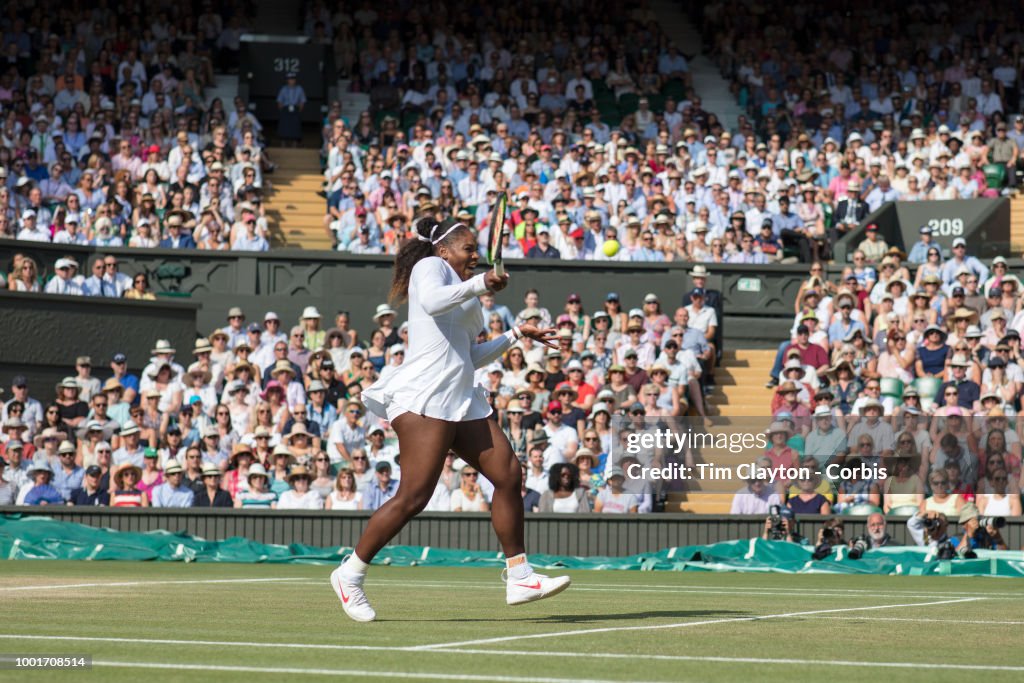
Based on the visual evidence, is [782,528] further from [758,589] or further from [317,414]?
[317,414]

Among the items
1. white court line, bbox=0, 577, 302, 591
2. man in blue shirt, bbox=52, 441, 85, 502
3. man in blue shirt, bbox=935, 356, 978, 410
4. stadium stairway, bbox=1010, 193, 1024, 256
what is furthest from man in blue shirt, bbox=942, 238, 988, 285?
white court line, bbox=0, 577, 302, 591

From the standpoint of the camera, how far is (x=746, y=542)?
16.3m

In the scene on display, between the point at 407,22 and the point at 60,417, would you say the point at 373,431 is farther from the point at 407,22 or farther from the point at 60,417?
the point at 407,22

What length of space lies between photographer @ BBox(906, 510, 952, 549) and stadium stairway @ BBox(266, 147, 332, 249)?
12700 mm

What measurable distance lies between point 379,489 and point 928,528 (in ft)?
19.4

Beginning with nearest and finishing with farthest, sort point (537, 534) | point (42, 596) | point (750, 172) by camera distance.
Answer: point (42, 596) → point (537, 534) → point (750, 172)

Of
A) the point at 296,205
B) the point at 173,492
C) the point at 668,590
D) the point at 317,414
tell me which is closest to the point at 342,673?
the point at 668,590

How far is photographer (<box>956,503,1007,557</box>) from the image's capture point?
15.9 m

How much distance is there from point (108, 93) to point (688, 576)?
17662mm

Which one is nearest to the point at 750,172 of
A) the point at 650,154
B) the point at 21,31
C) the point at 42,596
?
the point at 650,154

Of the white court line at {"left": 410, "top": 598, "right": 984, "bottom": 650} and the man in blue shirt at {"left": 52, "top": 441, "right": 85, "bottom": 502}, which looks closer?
the white court line at {"left": 410, "top": 598, "right": 984, "bottom": 650}

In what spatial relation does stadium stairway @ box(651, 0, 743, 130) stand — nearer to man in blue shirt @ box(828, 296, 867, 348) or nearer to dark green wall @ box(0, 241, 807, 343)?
dark green wall @ box(0, 241, 807, 343)

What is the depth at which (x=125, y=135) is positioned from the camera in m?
26.7

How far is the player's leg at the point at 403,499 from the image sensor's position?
310 inches
